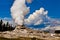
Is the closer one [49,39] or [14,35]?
[49,39]

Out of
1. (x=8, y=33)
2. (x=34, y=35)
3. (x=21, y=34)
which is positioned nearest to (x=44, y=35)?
(x=34, y=35)

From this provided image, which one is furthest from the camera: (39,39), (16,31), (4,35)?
(16,31)

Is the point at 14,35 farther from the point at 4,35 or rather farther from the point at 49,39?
the point at 49,39

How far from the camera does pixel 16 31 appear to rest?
164625 millimetres

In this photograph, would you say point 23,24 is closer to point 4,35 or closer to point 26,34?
point 26,34

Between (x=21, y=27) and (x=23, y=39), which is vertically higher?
(x=21, y=27)

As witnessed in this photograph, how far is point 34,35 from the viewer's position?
156250 millimetres

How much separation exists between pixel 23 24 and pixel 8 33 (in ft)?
71.8

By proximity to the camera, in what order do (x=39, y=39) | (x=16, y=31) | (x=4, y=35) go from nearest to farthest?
(x=39, y=39)
(x=4, y=35)
(x=16, y=31)

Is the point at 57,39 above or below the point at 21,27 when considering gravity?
below

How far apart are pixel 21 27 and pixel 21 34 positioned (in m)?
11.6

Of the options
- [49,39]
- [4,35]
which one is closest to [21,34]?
[4,35]

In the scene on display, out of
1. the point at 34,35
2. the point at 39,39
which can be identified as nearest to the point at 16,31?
the point at 34,35

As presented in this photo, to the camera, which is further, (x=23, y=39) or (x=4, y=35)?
(x=4, y=35)
